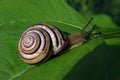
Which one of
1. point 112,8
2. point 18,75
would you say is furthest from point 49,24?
point 112,8

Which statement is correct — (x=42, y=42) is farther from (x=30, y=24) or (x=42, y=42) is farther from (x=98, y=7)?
(x=98, y=7)

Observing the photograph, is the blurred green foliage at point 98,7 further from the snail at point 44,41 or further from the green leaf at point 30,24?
the green leaf at point 30,24

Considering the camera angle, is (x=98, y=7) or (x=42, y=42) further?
(x=98, y=7)

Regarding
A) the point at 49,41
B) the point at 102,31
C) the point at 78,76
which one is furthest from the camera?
the point at 49,41

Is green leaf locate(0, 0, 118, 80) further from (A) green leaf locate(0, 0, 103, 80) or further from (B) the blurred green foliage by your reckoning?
(B) the blurred green foliage

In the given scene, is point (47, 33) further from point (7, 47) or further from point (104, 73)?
point (104, 73)

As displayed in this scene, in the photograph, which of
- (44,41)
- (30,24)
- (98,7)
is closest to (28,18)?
(30,24)
